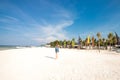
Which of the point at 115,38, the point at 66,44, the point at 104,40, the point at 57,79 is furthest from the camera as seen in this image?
the point at 66,44

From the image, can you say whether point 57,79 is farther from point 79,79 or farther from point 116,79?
point 116,79

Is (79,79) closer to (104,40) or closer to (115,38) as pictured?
(115,38)

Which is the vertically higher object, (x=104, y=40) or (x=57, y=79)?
A: (x=104, y=40)

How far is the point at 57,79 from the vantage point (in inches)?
170

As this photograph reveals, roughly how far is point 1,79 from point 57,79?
2.75 metres

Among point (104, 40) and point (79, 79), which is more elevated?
point (104, 40)

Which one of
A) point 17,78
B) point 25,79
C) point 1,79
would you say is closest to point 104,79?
point 25,79

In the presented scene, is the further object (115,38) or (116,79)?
(115,38)

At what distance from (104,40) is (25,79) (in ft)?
240

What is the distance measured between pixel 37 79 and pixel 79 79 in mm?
2068

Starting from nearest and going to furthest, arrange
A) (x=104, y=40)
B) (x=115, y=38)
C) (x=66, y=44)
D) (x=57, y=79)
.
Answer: (x=57, y=79)
(x=115, y=38)
(x=104, y=40)
(x=66, y=44)

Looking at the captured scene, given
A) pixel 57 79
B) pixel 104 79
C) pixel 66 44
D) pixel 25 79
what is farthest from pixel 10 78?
pixel 66 44

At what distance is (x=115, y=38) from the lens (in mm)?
59562

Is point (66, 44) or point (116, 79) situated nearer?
point (116, 79)
